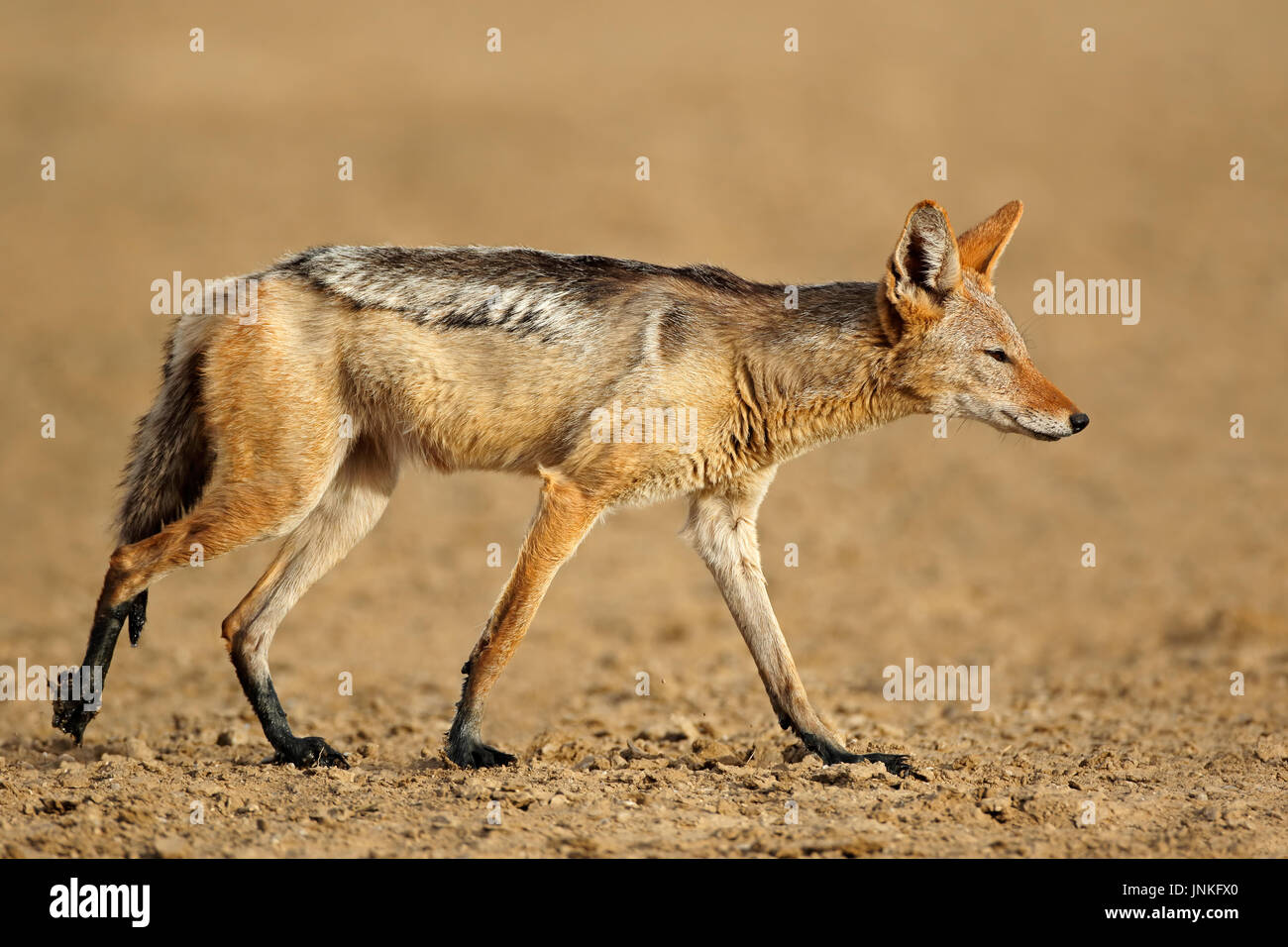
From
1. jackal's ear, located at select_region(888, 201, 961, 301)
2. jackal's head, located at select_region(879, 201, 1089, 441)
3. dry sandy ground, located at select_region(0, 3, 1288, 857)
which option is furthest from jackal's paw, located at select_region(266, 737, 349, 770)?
jackal's ear, located at select_region(888, 201, 961, 301)

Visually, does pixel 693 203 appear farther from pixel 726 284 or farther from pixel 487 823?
pixel 487 823

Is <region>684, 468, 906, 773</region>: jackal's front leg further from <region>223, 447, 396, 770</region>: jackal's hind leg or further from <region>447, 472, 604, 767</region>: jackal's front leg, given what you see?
<region>223, 447, 396, 770</region>: jackal's hind leg

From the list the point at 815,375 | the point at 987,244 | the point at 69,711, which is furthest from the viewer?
the point at 987,244

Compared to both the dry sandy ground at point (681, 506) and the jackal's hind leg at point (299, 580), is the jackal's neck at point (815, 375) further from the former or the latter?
the jackal's hind leg at point (299, 580)

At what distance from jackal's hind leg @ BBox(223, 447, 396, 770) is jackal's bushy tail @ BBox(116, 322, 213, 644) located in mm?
660

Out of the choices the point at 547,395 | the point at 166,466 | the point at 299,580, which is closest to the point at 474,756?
the point at 299,580

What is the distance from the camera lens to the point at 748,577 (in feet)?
27.1

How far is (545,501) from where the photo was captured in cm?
755

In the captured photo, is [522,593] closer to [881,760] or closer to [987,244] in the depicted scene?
[881,760]

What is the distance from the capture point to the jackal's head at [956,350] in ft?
25.5

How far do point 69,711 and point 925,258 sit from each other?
588cm

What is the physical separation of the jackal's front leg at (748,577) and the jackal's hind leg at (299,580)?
6.89 feet

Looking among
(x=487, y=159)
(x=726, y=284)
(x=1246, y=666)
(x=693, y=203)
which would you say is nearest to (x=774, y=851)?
(x=726, y=284)

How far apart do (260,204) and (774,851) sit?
22.0 meters
